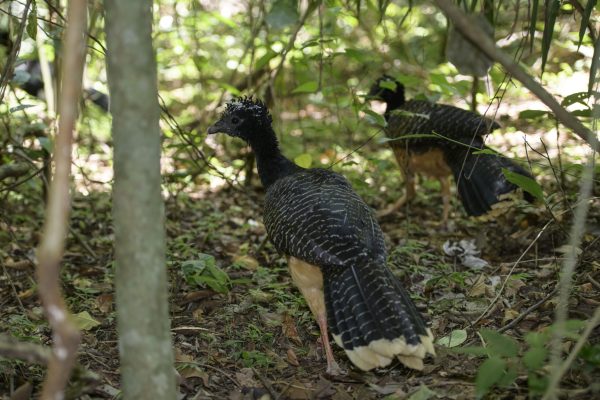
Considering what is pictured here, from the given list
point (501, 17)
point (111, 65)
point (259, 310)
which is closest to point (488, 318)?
point (259, 310)

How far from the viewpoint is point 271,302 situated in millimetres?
5117

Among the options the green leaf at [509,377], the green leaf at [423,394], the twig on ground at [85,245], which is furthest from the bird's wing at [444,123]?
the green leaf at [509,377]

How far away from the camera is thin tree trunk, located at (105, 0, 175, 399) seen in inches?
87.4

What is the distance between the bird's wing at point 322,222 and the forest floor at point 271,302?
66 centimetres

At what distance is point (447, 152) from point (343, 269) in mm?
3381

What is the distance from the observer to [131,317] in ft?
7.56

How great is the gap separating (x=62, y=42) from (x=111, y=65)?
11.1 feet

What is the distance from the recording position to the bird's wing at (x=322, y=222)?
4.06 meters

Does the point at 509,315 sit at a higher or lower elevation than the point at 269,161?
lower

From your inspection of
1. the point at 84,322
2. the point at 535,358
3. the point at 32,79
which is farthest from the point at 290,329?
the point at 32,79

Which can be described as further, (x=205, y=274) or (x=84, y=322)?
(x=205, y=274)

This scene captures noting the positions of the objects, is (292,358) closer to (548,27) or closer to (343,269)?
(343,269)

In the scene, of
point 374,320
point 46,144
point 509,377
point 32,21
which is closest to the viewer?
point 509,377

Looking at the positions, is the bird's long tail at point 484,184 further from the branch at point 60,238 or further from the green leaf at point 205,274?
the branch at point 60,238
